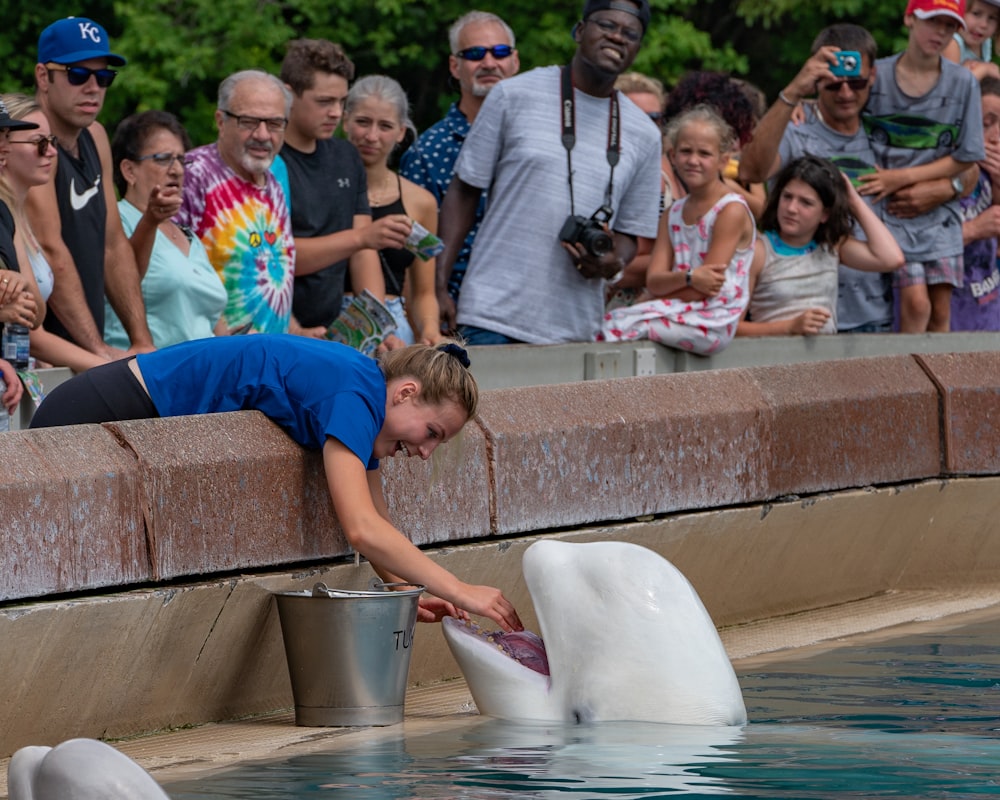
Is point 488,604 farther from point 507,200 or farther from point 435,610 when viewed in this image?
point 507,200

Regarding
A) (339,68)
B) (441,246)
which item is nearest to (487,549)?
(441,246)

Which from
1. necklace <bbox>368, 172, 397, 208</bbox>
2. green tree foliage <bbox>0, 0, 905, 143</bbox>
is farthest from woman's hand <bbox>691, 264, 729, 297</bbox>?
green tree foliage <bbox>0, 0, 905, 143</bbox>

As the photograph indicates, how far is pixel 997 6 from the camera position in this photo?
1085cm

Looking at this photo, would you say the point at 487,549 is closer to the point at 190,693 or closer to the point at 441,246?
the point at 190,693

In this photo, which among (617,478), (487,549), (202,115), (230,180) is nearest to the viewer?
(487,549)

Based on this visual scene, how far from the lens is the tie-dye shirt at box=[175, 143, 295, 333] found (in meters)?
7.70

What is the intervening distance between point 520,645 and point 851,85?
4713 millimetres

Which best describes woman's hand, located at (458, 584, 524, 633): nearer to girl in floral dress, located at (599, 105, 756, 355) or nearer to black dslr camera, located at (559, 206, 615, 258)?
black dslr camera, located at (559, 206, 615, 258)

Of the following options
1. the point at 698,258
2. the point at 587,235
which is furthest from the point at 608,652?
the point at 698,258

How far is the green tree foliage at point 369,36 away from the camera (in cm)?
1891

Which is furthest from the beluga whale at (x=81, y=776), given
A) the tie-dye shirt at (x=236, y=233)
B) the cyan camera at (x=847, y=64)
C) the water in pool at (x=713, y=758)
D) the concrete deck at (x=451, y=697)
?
the cyan camera at (x=847, y=64)

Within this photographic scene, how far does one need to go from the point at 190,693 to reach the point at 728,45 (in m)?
15.4

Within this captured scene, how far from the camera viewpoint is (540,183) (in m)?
8.32

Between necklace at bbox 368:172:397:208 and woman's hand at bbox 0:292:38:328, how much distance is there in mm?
2685
